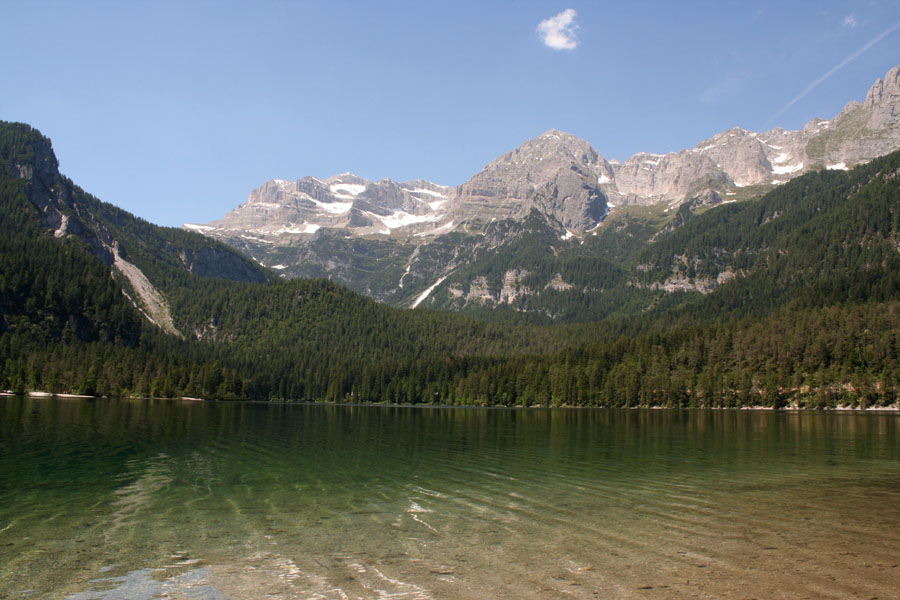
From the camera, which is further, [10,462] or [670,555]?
[10,462]

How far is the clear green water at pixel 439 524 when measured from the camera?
1752 centimetres

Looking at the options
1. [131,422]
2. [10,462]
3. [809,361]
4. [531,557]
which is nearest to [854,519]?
[531,557]

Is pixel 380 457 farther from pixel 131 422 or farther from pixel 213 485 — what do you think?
pixel 131 422

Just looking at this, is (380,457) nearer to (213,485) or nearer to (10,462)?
(213,485)

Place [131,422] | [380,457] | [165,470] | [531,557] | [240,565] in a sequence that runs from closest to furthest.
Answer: [240,565]
[531,557]
[165,470]
[380,457]
[131,422]

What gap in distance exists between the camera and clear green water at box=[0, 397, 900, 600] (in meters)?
17.5

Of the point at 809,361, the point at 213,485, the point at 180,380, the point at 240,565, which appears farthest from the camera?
the point at 180,380

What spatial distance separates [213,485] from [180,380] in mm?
166670

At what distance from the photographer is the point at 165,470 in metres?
40.5

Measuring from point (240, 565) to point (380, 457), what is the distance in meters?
32.0

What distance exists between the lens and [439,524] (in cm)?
2555

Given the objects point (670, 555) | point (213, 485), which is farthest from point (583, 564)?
point (213, 485)

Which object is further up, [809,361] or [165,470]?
[809,361]

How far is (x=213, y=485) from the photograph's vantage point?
34969 mm
